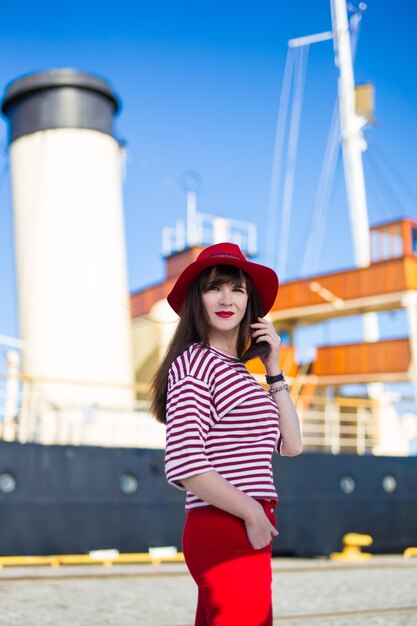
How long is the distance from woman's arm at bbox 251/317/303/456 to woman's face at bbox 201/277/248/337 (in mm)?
72

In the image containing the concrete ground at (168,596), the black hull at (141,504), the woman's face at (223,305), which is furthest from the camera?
the black hull at (141,504)

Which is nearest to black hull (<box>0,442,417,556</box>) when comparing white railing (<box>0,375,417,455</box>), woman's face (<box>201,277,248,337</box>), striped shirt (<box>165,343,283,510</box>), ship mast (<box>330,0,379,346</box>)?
white railing (<box>0,375,417,455</box>)

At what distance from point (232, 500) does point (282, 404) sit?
431mm

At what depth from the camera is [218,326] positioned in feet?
8.48

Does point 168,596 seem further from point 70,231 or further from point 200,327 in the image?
point 70,231

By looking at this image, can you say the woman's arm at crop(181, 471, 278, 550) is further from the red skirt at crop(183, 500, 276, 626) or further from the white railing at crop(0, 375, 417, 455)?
the white railing at crop(0, 375, 417, 455)

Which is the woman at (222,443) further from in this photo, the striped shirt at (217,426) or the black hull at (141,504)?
the black hull at (141,504)

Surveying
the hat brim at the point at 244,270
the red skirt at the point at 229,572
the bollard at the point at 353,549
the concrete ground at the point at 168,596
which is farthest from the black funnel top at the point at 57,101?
the red skirt at the point at 229,572

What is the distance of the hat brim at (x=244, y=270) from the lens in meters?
2.60

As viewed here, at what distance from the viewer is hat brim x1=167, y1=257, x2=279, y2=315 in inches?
102

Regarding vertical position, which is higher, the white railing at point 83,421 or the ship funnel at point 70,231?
the ship funnel at point 70,231

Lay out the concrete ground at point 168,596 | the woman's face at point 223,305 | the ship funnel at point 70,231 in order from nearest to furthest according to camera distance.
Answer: the woman's face at point 223,305 < the concrete ground at point 168,596 < the ship funnel at point 70,231

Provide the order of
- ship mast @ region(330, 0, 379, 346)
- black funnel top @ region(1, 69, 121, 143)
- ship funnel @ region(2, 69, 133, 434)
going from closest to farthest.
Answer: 1. ship funnel @ region(2, 69, 133, 434)
2. black funnel top @ region(1, 69, 121, 143)
3. ship mast @ region(330, 0, 379, 346)

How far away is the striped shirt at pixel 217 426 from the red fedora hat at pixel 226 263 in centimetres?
27
